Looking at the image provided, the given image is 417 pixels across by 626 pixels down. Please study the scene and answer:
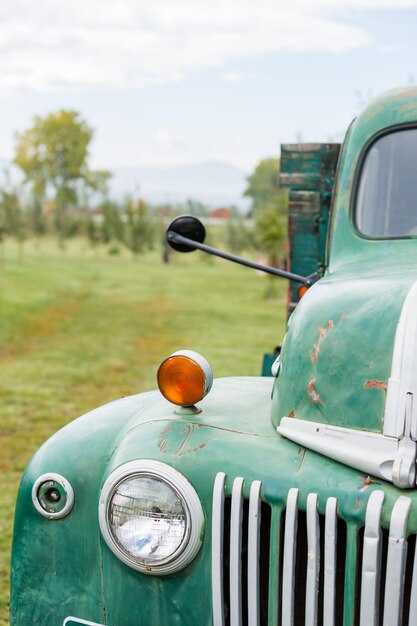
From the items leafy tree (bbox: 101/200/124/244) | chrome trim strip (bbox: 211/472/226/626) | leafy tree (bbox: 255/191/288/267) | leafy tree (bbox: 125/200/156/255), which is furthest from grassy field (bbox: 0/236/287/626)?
leafy tree (bbox: 101/200/124/244)

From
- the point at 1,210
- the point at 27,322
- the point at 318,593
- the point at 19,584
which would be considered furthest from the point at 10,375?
the point at 1,210

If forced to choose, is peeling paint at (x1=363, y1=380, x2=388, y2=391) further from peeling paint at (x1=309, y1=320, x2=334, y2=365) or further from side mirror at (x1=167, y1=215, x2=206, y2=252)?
side mirror at (x1=167, y1=215, x2=206, y2=252)

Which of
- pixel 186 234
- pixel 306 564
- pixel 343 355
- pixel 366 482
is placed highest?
pixel 186 234

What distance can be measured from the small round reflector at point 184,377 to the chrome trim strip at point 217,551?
344 mm

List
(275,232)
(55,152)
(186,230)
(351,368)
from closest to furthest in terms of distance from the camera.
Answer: (351,368)
(186,230)
(275,232)
(55,152)

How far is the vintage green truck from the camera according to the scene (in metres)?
2.04

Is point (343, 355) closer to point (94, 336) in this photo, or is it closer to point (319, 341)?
point (319, 341)

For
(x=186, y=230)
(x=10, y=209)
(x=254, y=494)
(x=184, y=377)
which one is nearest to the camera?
(x=254, y=494)

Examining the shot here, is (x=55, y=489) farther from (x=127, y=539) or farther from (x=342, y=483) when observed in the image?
(x=342, y=483)

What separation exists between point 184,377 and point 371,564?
79cm

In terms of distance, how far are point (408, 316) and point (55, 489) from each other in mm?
1167

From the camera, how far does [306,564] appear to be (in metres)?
2.17

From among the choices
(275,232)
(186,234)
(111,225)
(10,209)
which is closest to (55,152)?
(111,225)

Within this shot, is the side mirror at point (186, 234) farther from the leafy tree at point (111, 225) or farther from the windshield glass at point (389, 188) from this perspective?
the leafy tree at point (111, 225)
